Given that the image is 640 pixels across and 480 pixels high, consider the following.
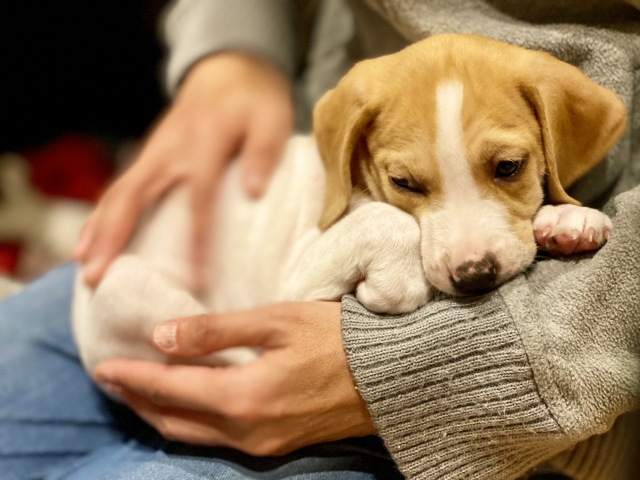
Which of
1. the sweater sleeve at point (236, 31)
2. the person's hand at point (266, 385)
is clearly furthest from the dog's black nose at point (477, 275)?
the sweater sleeve at point (236, 31)

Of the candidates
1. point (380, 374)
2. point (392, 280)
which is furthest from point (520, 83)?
point (380, 374)

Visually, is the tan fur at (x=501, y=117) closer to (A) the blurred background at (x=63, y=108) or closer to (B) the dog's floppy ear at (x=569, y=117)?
(B) the dog's floppy ear at (x=569, y=117)

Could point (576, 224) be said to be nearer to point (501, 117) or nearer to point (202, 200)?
point (501, 117)

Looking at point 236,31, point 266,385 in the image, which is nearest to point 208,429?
point 266,385

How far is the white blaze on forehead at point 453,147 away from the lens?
1.42m

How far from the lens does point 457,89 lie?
1.42 metres

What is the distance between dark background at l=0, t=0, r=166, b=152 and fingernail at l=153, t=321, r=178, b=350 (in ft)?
7.14

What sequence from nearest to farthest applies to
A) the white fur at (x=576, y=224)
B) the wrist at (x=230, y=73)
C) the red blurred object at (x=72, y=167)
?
the white fur at (x=576, y=224), the wrist at (x=230, y=73), the red blurred object at (x=72, y=167)

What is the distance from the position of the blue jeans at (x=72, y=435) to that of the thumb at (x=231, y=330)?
314mm

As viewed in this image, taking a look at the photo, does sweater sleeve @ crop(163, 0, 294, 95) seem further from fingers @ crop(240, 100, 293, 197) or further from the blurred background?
the blurred background

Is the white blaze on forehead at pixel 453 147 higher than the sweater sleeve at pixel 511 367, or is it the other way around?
the white blaze on forehead at pixel 453 147

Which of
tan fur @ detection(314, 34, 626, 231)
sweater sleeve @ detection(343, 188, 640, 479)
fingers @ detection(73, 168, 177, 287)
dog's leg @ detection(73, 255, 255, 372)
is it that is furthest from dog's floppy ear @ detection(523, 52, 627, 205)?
fingers @ detection(73, 168, 177, 287)

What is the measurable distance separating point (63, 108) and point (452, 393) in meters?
3.27

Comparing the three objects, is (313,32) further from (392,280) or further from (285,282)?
(392,280)
